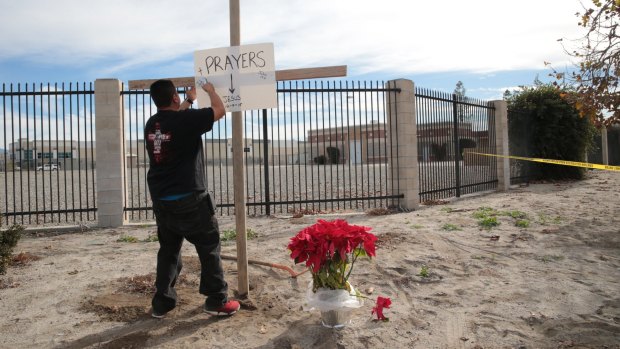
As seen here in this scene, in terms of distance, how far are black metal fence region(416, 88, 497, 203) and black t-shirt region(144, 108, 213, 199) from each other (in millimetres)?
7642

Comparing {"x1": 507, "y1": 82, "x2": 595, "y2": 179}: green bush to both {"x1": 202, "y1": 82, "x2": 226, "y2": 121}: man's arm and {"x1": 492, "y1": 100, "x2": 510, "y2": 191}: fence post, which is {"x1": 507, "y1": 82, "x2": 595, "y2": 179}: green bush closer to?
{"x1": 492, "y1": 100, "x2": 510, "y2": 191}: fence post

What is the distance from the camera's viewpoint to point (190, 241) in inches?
156

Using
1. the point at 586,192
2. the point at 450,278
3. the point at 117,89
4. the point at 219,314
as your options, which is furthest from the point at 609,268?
the point at 117,89

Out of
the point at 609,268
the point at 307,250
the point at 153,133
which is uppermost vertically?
the point at 153,133

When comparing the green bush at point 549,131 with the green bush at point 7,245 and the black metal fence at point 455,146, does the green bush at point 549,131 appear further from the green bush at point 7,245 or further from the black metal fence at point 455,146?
the green bush at point 7,245

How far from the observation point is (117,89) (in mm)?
8711

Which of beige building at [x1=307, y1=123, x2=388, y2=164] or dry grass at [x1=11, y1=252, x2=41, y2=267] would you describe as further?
beige building at [x1=307, y1=123, x2=388, y2=164]

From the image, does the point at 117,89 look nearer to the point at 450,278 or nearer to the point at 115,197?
the point at 115,197

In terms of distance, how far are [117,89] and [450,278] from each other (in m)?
6.75

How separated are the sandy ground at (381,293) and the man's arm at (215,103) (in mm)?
1736

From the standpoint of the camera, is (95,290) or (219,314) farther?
(95,290)

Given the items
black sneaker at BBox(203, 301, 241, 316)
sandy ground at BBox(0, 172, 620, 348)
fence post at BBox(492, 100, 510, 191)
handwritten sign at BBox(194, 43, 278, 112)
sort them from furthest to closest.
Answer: fence post at BBox(492, 100, 510, 191), handwritten sign at BBox(194, 43, 278, 112), black sneaker at BBox(203, 301, 241, 316), sandy ground at BBox(0, 172, 620, 348)

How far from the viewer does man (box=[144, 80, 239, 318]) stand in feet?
12.3

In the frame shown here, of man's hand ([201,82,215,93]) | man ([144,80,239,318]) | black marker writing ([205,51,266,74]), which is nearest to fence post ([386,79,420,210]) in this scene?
black marker writing ([205,51,266,74])
